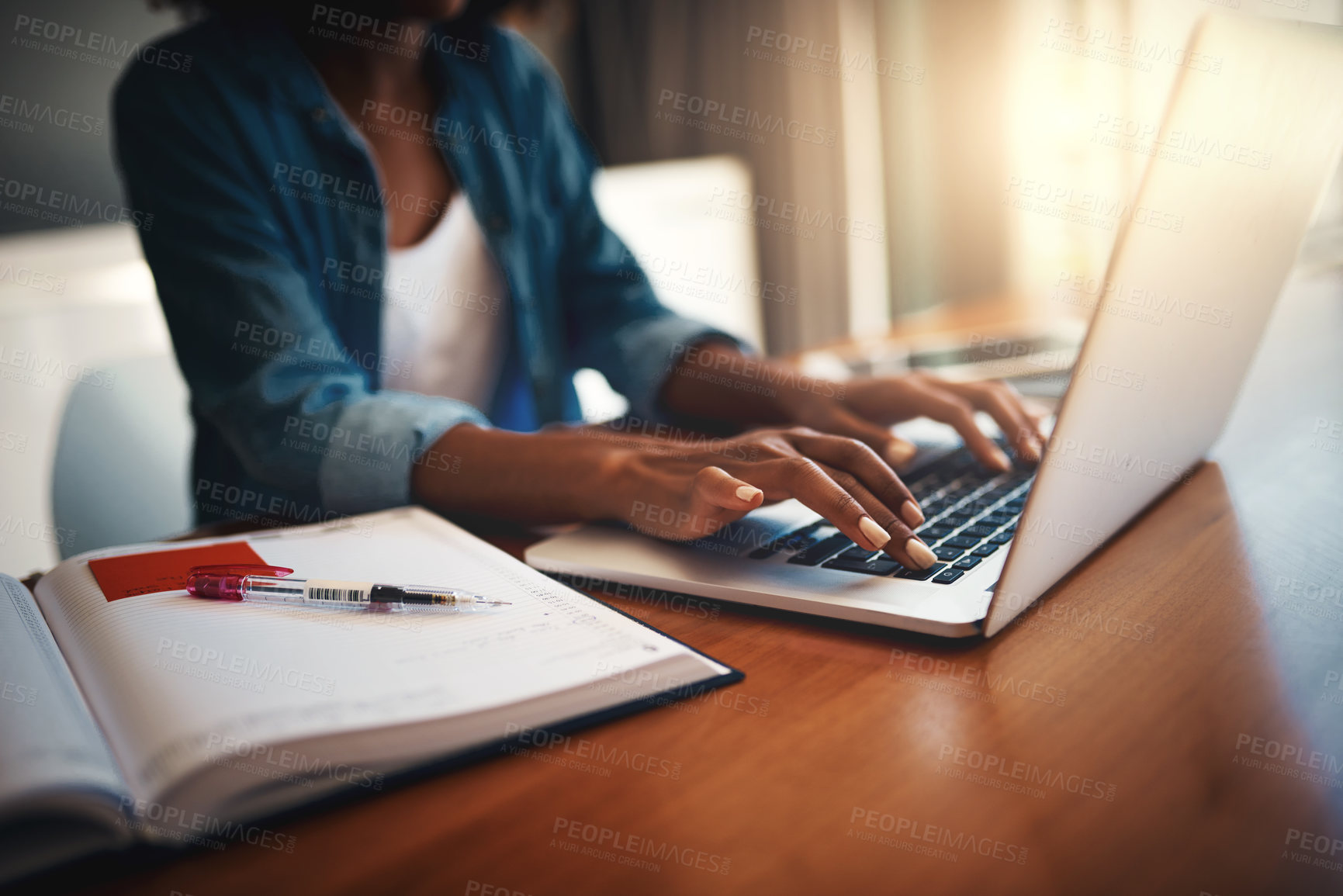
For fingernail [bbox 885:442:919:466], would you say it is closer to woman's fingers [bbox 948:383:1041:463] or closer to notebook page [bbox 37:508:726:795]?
woman's fingers [bbox 948:383:1041:463]

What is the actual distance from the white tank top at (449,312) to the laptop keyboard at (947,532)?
69cm

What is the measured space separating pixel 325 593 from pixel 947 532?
40cm

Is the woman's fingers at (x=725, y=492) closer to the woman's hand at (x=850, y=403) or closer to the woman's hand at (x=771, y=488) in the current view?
the woman's hand at (x=771, y=488)

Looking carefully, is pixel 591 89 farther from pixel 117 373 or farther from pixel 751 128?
pixel 117 373

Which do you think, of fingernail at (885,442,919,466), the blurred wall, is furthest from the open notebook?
the blurred wall

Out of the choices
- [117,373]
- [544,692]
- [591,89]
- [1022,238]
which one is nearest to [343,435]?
[544,692]

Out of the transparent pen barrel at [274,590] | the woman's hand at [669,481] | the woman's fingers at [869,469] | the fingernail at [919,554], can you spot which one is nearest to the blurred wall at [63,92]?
the woman's hand at [669,481]

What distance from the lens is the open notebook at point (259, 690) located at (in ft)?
1.15

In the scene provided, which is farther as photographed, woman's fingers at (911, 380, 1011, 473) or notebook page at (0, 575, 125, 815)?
woman's fingers at (911, 380, 1011, 473)

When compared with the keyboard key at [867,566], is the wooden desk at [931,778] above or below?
below

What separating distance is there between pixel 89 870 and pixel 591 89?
333 cm

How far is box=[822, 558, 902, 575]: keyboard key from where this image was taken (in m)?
0.56

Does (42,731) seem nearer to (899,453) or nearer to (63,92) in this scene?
(899,453)

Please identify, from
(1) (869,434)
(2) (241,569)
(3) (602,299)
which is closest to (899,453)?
(1) (869,434)
